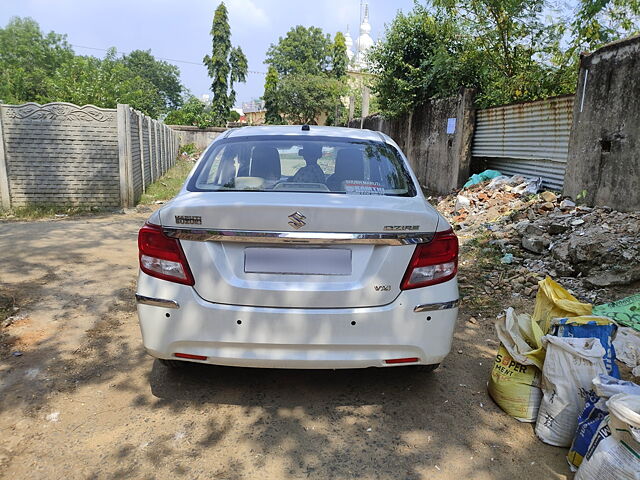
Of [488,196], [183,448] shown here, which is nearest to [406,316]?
[183,448]

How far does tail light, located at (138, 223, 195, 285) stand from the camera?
2.40 m

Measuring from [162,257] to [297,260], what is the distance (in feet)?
2.23

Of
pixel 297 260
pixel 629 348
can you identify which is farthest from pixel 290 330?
pixel 629 348

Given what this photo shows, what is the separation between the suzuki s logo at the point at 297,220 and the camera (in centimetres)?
233

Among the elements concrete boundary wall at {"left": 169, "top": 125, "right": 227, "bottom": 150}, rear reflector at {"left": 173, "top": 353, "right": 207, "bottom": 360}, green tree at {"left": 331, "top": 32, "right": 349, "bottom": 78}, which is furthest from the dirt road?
green tree at {"left": 331, "top": 32, "right": 349, "bottom": 78}

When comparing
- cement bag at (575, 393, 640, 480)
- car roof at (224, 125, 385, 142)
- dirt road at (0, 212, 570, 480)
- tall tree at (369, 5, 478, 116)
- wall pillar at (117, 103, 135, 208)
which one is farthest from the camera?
tall tree at (369, 5, 478, 116)

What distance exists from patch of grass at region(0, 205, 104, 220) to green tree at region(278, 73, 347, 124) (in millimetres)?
31936

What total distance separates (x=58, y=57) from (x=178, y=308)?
41.6 m

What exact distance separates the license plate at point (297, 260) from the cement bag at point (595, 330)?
129 centimetres

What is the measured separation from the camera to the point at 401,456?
2328 mm

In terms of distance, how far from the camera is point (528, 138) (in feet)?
26.8

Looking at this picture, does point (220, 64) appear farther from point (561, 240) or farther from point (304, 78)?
point (561, 240)

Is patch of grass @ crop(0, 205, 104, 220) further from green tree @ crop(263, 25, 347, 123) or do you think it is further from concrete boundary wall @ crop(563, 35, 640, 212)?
green tree @ crop(263, 25, 347, 123)

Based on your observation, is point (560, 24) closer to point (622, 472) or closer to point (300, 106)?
point (622, 472)
